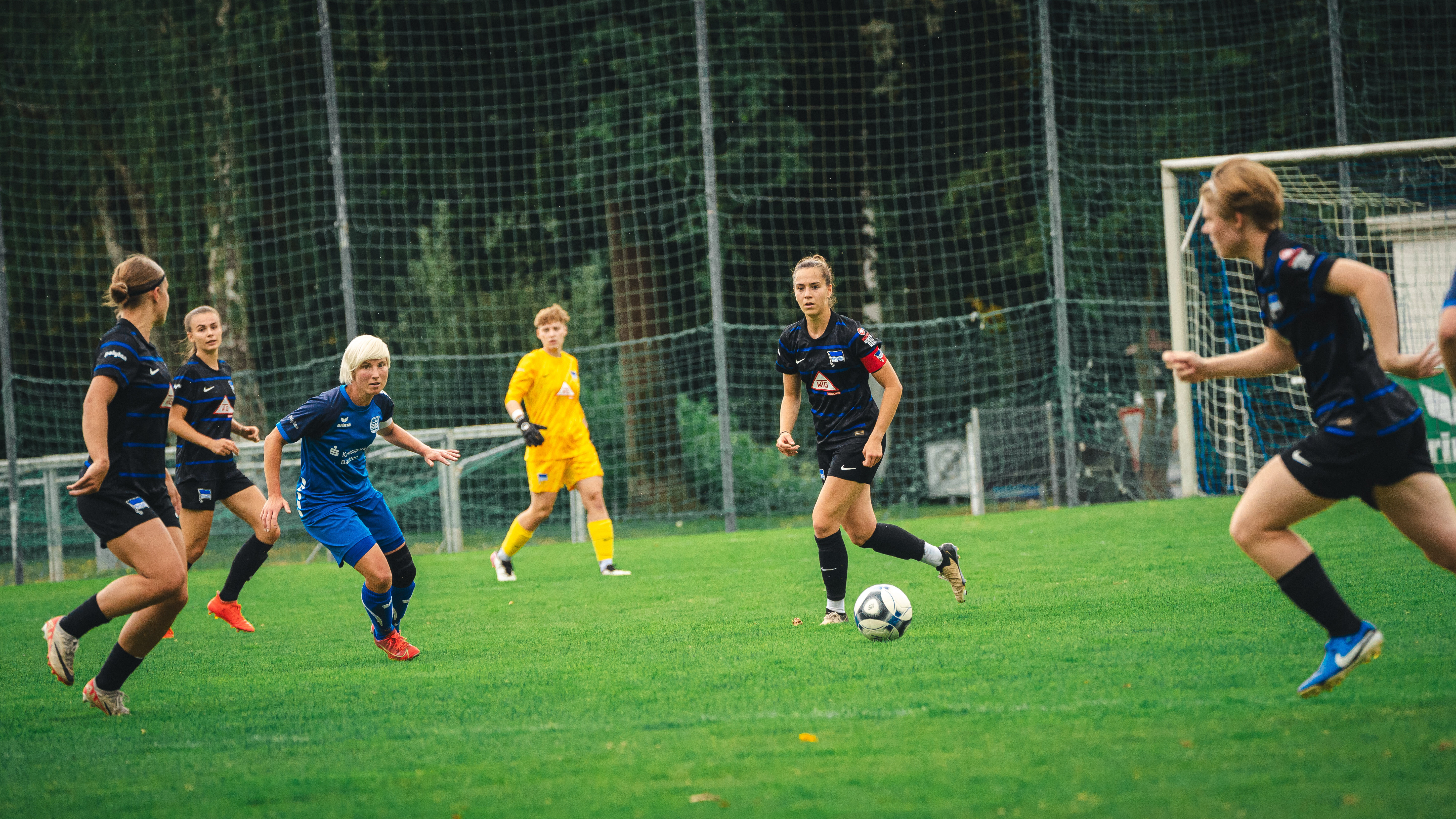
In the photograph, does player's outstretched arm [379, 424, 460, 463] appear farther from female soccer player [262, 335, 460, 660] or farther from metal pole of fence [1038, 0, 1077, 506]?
metal pole of fence [1038, 0, 1077, 506]

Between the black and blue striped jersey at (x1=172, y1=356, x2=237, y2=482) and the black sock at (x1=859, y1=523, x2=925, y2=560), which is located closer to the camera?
the black sock at (x1=859, y1=523, x2=925, y2=560)

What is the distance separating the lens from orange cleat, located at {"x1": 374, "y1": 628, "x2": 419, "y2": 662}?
592cm

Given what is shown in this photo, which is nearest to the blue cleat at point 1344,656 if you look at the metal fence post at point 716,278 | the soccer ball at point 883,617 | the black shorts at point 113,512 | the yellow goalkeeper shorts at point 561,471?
the soccer ball at point 883,617

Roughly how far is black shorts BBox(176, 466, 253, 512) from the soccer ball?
14.6 feet

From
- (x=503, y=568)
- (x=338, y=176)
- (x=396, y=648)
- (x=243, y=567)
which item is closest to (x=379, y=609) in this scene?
(x=396, y=648)

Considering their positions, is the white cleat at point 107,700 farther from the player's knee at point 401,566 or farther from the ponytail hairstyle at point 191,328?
the ponytail hairstyle at point 191,328

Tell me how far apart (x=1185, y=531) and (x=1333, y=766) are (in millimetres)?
6410

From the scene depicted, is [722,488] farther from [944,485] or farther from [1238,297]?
[1238,297]

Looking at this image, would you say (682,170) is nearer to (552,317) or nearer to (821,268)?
(552,317)

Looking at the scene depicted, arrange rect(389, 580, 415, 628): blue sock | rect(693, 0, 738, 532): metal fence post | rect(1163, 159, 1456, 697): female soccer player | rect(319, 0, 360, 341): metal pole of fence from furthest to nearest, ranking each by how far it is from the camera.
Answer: rect(319, 0, 360, 341): metal pole of fence → rect(693, 0, 738, 532): metal fence post → rect(389, 580, 415, 628): blue sock → rect(1163, 159, 1456, 697): female soccer player

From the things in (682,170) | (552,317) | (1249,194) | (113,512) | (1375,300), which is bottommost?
(113,512)

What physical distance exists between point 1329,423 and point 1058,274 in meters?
10.7

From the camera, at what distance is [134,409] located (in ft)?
16.1

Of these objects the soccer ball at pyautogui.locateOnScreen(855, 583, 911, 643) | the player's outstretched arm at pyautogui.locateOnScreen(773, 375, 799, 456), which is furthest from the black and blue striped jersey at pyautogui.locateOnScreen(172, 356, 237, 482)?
the soccer ball at pyautogui.locateOnScreen(855, 583, 911, 643)
